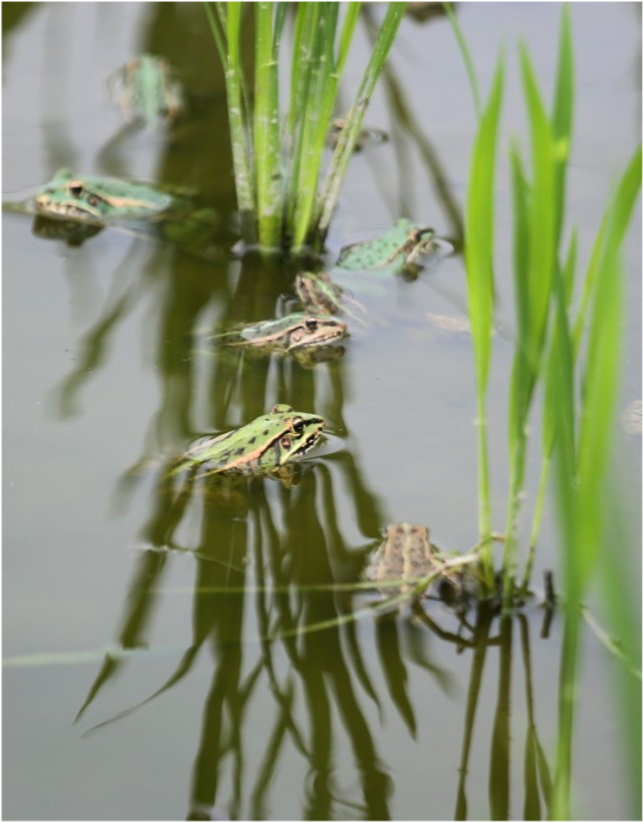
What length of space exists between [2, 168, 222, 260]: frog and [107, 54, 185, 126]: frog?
3.36 ft

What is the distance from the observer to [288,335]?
5.12 m

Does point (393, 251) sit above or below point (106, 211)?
below

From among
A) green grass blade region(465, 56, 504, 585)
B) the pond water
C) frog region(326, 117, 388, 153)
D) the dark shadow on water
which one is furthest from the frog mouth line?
green grass blade region(465, 56, 504, 585)

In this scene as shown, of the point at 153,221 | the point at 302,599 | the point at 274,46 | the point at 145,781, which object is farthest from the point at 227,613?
the point at 153,221

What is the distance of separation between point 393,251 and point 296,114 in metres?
0.82

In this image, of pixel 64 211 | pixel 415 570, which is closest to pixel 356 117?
pixel 64 211

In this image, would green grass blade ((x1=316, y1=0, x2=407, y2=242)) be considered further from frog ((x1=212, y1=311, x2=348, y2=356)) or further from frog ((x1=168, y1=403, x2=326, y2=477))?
frog ((x1=168, y1=403, x2=326, y2=477))

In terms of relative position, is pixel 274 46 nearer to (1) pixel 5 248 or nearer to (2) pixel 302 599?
(1) pixel 5 248

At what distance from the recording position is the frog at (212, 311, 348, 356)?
16.8 ft

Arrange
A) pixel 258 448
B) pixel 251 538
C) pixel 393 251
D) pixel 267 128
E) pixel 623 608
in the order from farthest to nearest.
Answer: pixel 393 251, pixel 267 128, pixel 258 448, pixel 251 538, pixel 623 608

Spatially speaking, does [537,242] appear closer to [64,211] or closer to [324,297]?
[324,297]

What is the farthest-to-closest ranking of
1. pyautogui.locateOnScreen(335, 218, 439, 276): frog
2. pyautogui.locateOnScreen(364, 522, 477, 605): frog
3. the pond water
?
1. pyautogui.locateOnScreen(335, 218, 439, 276): frog
2. pyautogui.locateOnScreen(364, 522, 477, 605): frog
3. the pond water

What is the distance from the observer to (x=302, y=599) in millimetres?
3775

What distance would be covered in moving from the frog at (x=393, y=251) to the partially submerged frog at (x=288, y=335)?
1.89 ft
